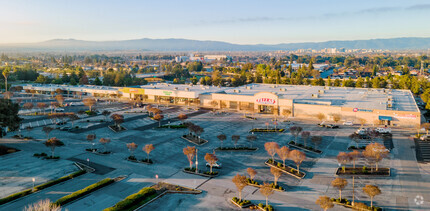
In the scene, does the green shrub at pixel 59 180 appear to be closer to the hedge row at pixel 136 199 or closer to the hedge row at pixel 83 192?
the hedge row at pixel 83 192

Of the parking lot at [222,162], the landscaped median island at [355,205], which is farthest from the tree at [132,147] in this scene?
the landscaped median island at [355,205]

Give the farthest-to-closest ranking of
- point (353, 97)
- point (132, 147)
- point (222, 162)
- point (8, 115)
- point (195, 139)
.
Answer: point (353, 97)
point (195, 139)
point (8, 115)
point (132, 147)
point (222, 162)

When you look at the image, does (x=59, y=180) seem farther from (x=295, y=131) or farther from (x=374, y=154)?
(x=374, y=154)

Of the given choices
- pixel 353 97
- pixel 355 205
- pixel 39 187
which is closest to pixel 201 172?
pixel 355 205

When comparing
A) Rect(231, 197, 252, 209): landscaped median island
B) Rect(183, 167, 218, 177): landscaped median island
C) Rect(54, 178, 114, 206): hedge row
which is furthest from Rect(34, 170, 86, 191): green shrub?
Rect(231, 197, 252, 209): landscaped median island

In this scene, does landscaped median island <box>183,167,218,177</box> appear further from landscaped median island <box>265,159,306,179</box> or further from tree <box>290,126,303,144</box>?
tree <box>290,126,303,144</box>

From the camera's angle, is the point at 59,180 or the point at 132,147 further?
the point at 132,147
